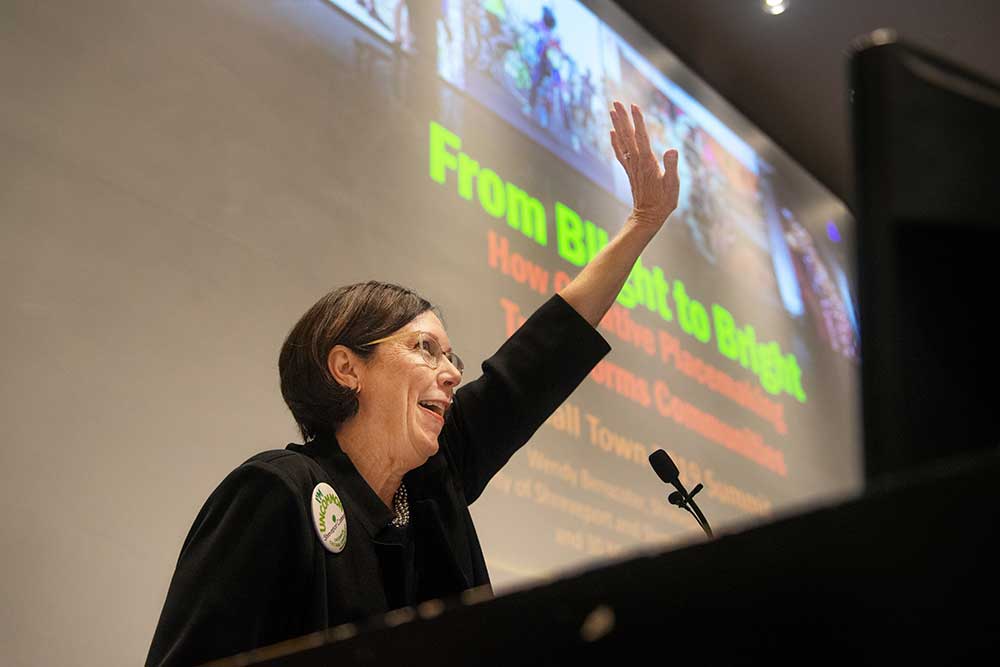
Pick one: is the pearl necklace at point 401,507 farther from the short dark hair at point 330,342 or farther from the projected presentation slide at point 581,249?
the projected presentation slide at point 581,249

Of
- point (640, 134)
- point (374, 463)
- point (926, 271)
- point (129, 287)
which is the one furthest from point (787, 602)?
point (129, 287)

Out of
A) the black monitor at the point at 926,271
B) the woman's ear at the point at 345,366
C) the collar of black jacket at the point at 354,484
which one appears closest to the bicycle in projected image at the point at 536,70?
the woman's ear at the point at 345,366

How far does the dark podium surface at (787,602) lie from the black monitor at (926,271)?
0.23ft

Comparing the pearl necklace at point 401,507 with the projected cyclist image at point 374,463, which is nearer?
the projected cyclist image at point 374,463

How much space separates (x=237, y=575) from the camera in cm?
142

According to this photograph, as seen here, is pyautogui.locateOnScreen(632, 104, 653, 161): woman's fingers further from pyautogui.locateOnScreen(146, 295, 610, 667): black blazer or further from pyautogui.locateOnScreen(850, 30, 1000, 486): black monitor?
pyautogui.locateOnScreen(850, 30, 1000, 486): black monitor

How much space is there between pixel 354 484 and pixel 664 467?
0.46m

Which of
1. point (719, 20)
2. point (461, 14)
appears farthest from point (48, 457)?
point (719, 20)

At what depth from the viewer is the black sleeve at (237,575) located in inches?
53.1

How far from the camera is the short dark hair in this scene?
6.17 feet

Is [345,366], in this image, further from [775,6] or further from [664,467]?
[775,6]

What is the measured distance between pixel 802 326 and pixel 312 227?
3.30 m

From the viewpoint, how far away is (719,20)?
217 inches

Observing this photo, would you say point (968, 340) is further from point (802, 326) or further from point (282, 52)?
point (802, 326)
